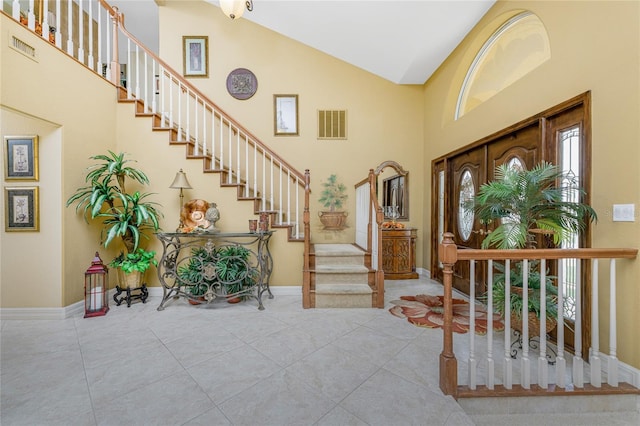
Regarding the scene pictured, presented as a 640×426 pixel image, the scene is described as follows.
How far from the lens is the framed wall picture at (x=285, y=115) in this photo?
186 inches

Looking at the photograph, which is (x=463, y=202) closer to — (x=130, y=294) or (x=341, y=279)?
(x=341, y=279)

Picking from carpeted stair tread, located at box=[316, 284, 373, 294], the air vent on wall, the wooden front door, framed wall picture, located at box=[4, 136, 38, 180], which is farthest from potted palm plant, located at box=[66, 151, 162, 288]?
the wooden front door

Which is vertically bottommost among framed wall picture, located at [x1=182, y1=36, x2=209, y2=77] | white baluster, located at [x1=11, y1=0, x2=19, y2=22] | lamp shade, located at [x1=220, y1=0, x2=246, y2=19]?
white baluster, located at [x1=11, y1=0, x2=19, y2=22]

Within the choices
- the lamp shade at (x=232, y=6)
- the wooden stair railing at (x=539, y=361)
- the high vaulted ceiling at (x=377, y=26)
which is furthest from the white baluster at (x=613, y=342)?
the lamp shade at (x=232, y=6)

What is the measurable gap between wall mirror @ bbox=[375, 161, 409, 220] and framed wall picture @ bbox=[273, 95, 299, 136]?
1769 mm

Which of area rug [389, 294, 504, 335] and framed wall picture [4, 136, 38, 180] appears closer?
area rug [389, 294, 504, 335]

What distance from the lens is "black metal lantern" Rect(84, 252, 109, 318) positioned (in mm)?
2934

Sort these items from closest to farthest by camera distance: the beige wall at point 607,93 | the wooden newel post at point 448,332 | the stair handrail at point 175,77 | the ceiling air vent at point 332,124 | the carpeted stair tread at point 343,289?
the wooden newel post at point 448,332 < the beige wall at point 607,93 < the carpeted stair tread at point 343,289 < the stair handrail at point 175,77 < the ceiling air vent at point 332,124

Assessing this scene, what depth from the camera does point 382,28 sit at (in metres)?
3.67

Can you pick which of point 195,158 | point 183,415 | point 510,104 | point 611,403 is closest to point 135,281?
point 195,158

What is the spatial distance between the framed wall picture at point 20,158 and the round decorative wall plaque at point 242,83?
9.18ft

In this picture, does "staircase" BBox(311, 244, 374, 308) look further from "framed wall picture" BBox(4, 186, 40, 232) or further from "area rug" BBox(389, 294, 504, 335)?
"framed wall picture" BBox(4, 186, 40, 232)

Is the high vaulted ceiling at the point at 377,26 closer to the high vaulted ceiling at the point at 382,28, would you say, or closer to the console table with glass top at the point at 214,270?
the high vaulted ceiling at the point at 382,28

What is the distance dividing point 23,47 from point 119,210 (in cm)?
177
